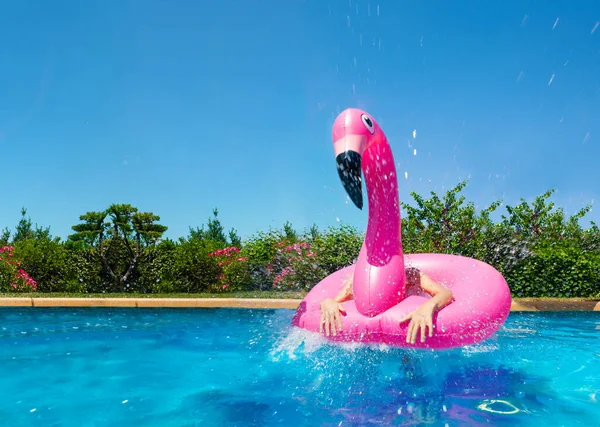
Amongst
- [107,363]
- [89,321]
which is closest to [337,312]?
[107,363]

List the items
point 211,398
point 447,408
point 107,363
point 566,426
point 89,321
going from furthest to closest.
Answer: point 89,321
point 107,363
point 211,398
point 447,408
point 566,426

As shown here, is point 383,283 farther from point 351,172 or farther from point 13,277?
point 13,277

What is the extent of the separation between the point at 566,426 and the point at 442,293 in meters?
1.30

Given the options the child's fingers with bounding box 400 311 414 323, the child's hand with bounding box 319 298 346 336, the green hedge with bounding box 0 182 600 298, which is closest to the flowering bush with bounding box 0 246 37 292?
the green hedge with bounding box 0 182 600 298

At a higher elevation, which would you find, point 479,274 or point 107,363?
point 479,274

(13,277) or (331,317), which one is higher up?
(13,277)

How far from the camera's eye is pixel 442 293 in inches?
172

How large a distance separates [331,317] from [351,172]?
125 cm

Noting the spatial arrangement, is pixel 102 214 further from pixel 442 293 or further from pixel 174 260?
pixel 442 293

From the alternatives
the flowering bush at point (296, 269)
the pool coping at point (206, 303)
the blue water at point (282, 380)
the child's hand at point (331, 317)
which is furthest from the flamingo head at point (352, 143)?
the flowering bush at point (296, 269)

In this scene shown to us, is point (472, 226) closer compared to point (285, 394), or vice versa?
point (285, 394)

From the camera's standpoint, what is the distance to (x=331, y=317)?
435 centimetres

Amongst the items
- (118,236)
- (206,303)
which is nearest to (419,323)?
(206,303)

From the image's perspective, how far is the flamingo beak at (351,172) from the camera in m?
4.05
